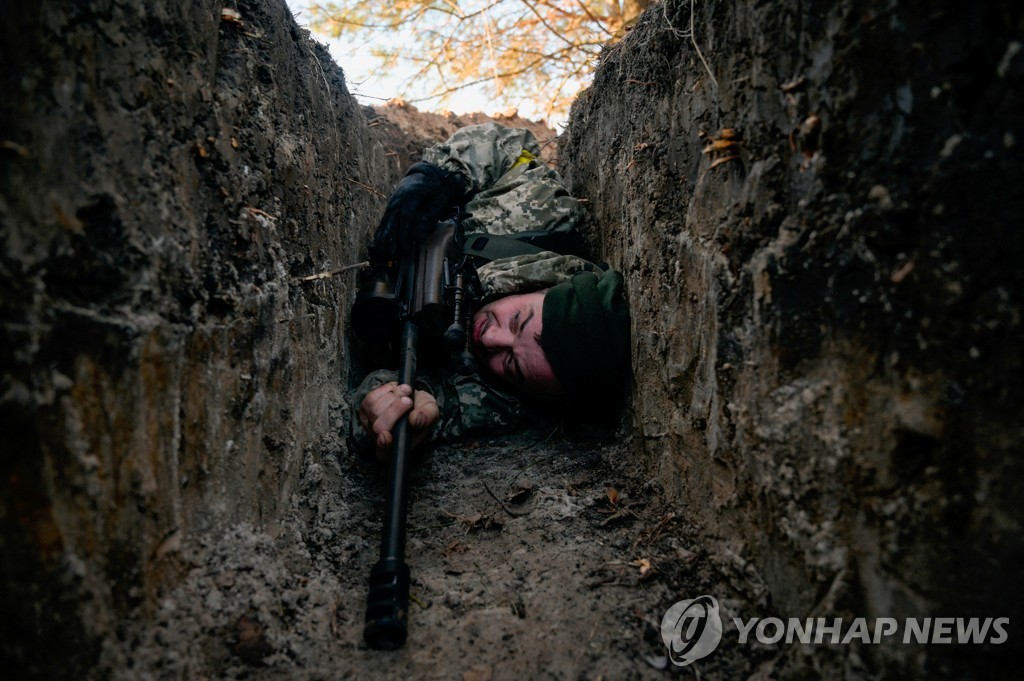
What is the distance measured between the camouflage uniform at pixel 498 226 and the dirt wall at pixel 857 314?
0.97m

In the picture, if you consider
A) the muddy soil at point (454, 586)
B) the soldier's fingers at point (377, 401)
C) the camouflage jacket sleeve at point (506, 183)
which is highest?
the camouflage jacket sleeve at point (506, 183)

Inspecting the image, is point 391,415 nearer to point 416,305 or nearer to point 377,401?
point 377,401

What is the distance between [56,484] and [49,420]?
0.10 m

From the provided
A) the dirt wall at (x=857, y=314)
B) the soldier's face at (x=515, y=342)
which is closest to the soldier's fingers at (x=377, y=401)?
the soldier's face at (x=515, y=342)

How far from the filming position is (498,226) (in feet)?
9.59

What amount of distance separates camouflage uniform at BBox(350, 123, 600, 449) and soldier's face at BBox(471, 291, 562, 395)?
100mm

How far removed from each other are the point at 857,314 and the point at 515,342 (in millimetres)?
1474

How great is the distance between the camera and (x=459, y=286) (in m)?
2.40

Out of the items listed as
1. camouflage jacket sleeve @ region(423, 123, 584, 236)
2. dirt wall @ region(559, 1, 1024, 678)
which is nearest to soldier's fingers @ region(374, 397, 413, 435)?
dirt wall @ region(559, 1, 1024, 678)

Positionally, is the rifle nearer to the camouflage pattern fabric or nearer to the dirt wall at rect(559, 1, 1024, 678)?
the camouflage pattern fabric

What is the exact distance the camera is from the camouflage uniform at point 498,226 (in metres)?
2.49

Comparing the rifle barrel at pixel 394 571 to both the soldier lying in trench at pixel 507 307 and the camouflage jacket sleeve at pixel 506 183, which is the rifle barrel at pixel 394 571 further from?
the camouflage jacket sleeve at pixel 506 183

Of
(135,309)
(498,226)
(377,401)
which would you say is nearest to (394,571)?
(377,401)

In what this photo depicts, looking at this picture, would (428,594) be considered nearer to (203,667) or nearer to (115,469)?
(203,667)
